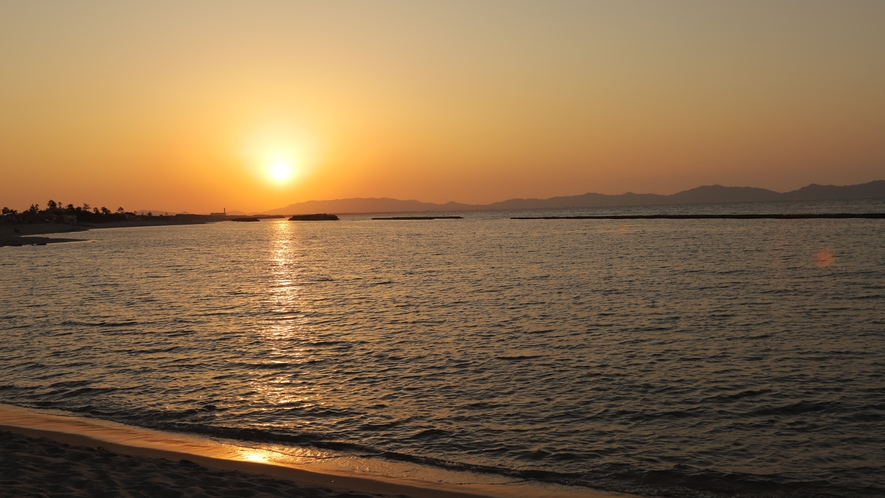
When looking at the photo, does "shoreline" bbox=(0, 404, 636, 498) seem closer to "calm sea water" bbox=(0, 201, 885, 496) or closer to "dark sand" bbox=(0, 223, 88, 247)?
"calm sea water" bbox=(0, 201, 885, 496)

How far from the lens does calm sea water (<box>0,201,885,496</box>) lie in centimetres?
1401

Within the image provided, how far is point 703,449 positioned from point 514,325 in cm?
1588

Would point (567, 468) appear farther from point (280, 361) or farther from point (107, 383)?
point (107, 383)

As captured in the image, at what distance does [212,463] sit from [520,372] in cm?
1053

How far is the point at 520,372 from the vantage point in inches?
827

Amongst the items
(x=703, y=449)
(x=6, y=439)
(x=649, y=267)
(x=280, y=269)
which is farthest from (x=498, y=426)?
(x=280, y=269)

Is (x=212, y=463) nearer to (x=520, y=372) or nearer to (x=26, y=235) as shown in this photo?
(x=520, y=372)

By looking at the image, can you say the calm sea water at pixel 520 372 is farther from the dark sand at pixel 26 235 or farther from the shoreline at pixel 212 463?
the dark sand at pixel 26 235

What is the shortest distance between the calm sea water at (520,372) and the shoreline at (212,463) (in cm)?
87

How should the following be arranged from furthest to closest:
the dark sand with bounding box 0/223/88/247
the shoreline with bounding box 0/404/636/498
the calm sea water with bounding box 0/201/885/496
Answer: the dark sand with bounding box 0/223/88/247, the calm sea water with bounding box 0/201/885/496, the shoreline with bounding box 0/404/636/498

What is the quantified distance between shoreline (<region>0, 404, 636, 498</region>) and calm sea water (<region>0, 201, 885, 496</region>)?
873mm

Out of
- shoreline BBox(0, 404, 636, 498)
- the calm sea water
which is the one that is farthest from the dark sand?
shoreline BBox(0, 404, 636, 498)

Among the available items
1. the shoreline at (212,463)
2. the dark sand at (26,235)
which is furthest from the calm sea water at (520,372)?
the dark sand at (26,235)

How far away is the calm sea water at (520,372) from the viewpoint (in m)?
14.0
